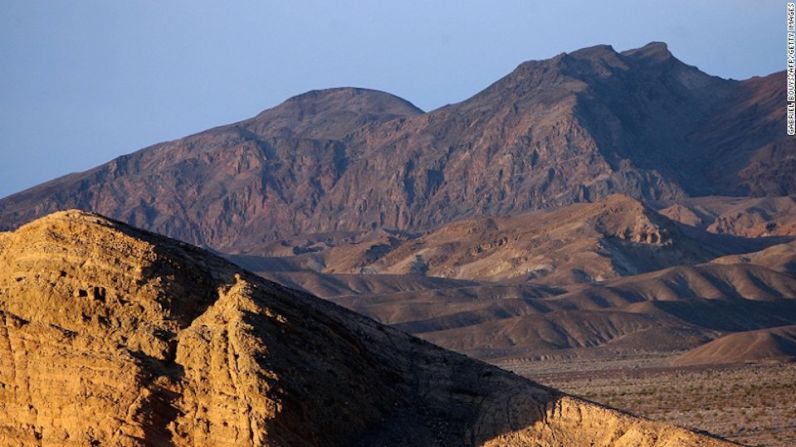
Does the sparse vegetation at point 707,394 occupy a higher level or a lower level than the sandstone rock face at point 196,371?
lower

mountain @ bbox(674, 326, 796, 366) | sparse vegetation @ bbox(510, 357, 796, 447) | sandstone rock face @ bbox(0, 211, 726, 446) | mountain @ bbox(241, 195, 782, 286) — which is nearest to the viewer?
sandstone rock face @ bbox(0, 211, 726, 446)

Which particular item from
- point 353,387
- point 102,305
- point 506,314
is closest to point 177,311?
point 102,305

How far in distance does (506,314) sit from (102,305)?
Result: 389ft

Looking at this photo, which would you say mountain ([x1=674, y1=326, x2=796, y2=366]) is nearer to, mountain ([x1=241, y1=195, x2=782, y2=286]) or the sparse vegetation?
the sparse vegetation

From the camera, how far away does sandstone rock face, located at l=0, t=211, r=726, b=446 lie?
63.0ft

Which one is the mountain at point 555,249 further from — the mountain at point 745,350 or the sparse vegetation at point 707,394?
the sparse vegetation at point 707,394

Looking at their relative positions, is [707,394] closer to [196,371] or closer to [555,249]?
[196,371]

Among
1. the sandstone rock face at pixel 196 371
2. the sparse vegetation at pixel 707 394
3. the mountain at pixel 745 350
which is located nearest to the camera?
the sandstone rock face at pixel 196 371

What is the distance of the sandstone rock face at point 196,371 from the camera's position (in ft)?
63.0

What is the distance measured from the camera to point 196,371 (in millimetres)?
19547

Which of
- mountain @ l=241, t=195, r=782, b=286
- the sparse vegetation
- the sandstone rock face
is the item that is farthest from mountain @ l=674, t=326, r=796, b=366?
the sandstone rock face

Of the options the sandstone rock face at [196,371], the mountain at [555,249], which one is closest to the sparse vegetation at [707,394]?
the sandstone rock face at [196,371]

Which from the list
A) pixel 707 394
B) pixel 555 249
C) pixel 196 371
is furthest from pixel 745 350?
pixel 196 371

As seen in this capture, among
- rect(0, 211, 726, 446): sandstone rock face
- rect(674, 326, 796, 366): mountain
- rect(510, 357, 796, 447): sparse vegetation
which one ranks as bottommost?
rect(674, 326, 796, 366): mountain
